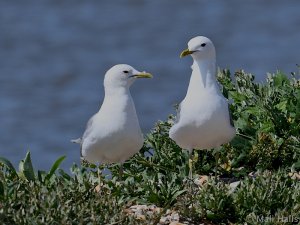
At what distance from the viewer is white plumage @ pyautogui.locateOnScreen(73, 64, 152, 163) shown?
23.1ft

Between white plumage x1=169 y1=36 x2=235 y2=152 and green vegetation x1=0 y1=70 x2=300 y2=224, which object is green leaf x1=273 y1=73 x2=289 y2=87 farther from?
white plumage x1=169 y1=36 x2=235 y2=152

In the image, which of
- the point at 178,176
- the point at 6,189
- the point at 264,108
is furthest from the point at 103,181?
the point at 264,108

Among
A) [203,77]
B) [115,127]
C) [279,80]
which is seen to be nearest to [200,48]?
[203,77]

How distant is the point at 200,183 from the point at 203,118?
1.79 feet

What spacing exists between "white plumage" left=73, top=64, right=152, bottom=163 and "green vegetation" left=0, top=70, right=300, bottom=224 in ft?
0.62

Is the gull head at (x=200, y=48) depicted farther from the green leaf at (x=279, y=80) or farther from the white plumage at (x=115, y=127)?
the green leaf at (x=279, y=80)

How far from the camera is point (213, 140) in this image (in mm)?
7250

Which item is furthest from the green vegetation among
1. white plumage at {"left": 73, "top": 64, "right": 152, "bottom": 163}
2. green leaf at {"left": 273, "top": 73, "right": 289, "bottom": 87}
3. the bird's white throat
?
the bird's white throat

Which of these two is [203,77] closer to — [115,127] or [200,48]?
[200,48]

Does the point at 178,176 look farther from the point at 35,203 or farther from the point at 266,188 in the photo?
the point at 35,203

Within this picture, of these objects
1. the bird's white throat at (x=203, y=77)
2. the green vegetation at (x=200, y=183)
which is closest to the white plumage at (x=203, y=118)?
the bird's white throat at (x=203, y=77)

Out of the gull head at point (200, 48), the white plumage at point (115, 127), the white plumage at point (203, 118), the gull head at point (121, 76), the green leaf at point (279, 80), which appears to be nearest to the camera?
the white plumage at point (115, 127)

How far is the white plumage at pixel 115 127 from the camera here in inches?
277

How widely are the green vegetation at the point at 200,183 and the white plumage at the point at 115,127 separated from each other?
0.62 feet
